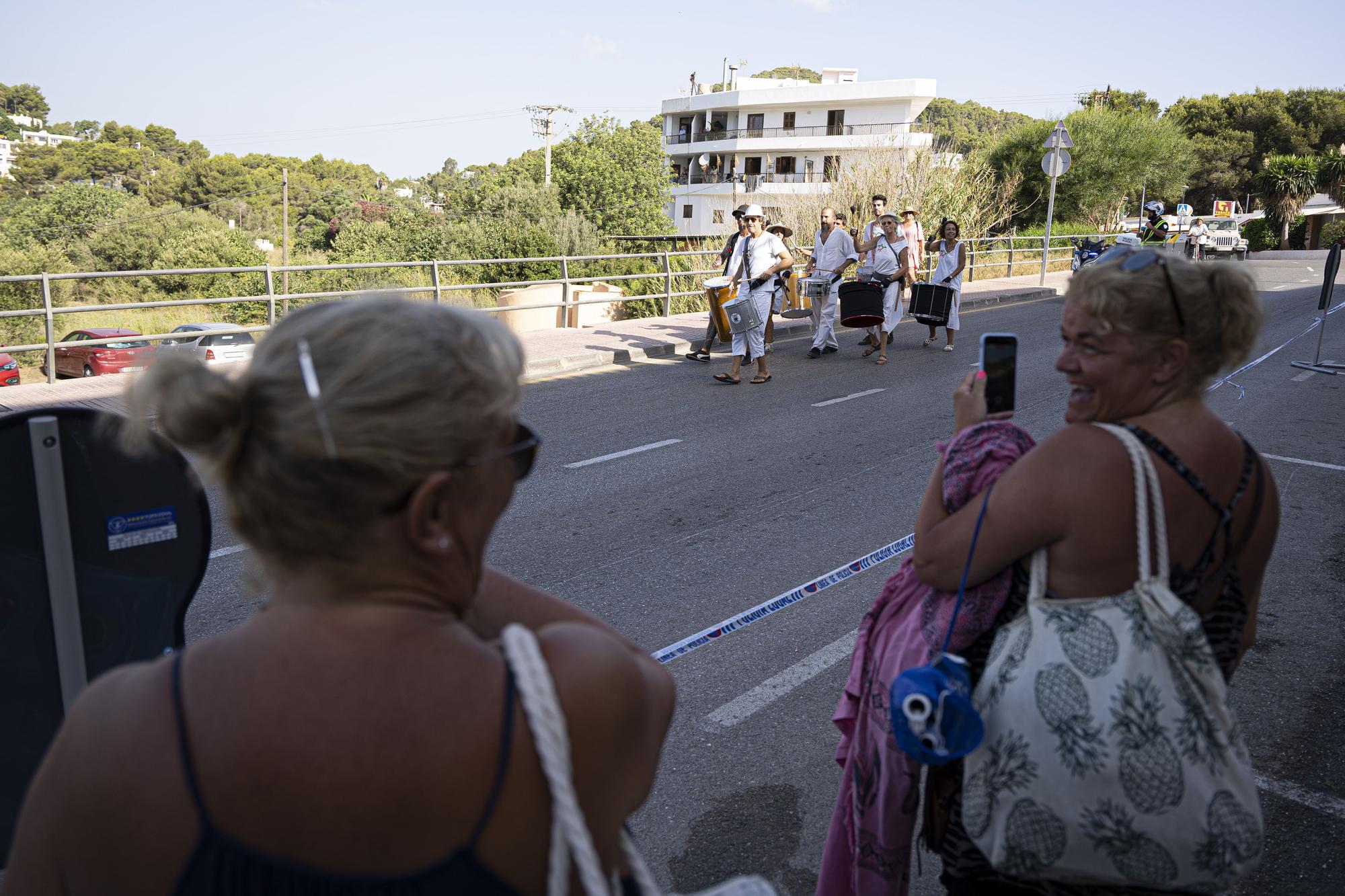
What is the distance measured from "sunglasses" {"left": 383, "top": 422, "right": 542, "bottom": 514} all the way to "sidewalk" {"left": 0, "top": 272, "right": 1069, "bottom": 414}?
24.5 feet

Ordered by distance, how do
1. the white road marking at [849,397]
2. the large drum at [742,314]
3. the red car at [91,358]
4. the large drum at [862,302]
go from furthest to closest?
the red car at [91,358]
the large drum at [862,302]
the large drum at [742,314]
the white road marking at [849,397]

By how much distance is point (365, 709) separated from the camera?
965 millimetres

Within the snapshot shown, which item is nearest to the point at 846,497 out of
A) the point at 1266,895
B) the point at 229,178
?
the point at 1266,895

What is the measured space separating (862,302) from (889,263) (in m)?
1.29

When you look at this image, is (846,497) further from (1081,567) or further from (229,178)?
(229,178)

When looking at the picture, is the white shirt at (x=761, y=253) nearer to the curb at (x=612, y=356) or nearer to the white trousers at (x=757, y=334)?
the white trousers at (x=757, y=334)

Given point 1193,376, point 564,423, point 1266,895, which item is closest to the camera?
point 1193,376

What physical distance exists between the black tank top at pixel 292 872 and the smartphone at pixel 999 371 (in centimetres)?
140

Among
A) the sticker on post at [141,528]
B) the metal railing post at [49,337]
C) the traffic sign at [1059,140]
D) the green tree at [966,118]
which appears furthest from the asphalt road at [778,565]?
the green tree at [966,118]

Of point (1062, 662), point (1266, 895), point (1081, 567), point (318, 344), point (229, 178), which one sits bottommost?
point (1266, 895)

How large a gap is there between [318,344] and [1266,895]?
2988mm

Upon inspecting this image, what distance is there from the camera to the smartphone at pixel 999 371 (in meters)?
2.07

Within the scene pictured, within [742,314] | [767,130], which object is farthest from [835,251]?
[767,130]

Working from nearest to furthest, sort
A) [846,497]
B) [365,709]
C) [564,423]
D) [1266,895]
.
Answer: [365,709], [1266,895], [846,497], [564,423]
